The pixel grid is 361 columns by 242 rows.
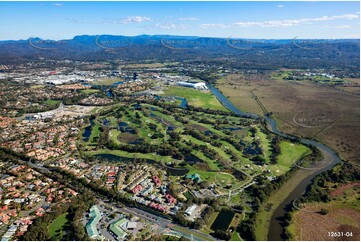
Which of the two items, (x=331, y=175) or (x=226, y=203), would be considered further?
(x=331, y=175)

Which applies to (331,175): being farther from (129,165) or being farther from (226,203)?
(129,165)

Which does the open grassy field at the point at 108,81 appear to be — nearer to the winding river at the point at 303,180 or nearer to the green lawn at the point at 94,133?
the green lawn at the point at 94,133

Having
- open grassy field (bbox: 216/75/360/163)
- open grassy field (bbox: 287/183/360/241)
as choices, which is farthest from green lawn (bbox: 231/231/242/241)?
open grassy field (bbox: 216/75/360/163)

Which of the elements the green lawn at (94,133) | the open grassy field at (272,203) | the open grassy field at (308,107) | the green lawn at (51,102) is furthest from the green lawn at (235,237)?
the green lawn at (51,102)

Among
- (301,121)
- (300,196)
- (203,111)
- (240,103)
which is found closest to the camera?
(300,196)

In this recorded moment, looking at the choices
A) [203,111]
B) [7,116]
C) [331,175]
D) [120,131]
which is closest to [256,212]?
[331,175]

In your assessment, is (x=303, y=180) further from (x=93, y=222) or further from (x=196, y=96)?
(x=196, y=96)

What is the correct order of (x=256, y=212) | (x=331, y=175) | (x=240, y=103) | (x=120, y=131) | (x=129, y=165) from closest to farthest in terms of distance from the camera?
(x=256, y=212), (x=331, y=175), (x=129, y=165), (x=120, y=131), (x=240, y=103)
